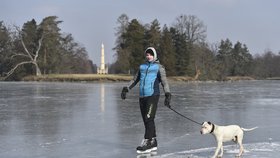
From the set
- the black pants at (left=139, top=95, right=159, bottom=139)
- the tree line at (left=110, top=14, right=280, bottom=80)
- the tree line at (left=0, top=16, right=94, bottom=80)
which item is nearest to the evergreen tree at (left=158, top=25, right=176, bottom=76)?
the tree line at (left=110, top=14, right=280, bottom=80)

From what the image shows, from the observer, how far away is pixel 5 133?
8.66 m

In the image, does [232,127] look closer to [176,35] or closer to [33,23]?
[176,35]

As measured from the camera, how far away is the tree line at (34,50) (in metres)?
67.4

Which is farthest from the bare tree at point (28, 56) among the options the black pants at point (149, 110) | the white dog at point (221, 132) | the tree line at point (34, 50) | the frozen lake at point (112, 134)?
the white dog at point (221, 132)

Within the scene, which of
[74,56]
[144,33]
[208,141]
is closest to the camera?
[208,141]

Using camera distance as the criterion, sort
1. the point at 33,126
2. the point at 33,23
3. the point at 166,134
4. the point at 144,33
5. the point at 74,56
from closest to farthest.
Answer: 1. the point at 166,134
2. the point at 33,126
3. the point at 144,33
4. the point at 33,23
5. the point at 74,56

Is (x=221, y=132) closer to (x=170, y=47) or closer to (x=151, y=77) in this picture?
(x=151, y=77)

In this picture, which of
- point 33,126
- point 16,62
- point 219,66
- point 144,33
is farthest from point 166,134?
point 219,66

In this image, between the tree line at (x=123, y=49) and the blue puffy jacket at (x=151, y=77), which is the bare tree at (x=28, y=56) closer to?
the tree line at (x=123, y=49)

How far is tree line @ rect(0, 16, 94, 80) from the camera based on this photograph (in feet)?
221

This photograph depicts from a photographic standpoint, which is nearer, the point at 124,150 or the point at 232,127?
the point at 232,127

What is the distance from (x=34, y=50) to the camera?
69.8 metres

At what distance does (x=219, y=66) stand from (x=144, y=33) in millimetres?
17720

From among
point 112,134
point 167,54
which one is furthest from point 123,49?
point 112,134
